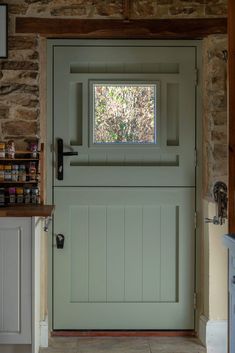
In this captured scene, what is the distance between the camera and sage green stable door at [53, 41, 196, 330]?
3.77m

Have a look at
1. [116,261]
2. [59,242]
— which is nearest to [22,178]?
[59,242]

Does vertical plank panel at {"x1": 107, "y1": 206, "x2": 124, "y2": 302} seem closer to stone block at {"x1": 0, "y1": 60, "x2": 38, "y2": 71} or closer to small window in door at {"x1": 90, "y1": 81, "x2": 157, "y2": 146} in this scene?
small window in door at {"x1": 90, "y1": 81, "x2": 157, "y2": 146}

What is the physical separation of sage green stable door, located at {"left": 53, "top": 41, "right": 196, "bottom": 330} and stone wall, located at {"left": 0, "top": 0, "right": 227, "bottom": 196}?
0.21 meters

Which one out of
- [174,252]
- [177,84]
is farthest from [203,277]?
[177,84]

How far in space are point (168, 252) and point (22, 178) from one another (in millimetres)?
1140

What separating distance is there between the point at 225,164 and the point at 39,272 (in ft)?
4.56

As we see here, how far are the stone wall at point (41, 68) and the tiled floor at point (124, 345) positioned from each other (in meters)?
1.14

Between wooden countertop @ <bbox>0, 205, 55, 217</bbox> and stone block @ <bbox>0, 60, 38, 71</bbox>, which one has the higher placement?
stone block @ <bbox>0, 60, 38, 71</bbox>

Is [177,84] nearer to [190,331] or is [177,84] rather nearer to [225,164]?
[225,164]

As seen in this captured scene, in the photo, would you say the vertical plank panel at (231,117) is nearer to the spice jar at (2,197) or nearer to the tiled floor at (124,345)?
the tiled floor at (124,345)

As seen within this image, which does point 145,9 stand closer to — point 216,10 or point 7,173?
point 216,10

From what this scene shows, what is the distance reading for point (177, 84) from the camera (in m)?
3.79

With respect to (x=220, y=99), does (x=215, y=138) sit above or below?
below

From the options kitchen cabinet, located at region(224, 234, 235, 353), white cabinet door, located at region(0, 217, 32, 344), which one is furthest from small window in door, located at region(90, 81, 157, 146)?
kitchen cabinet, located at region(224, 234, 235, 353)
